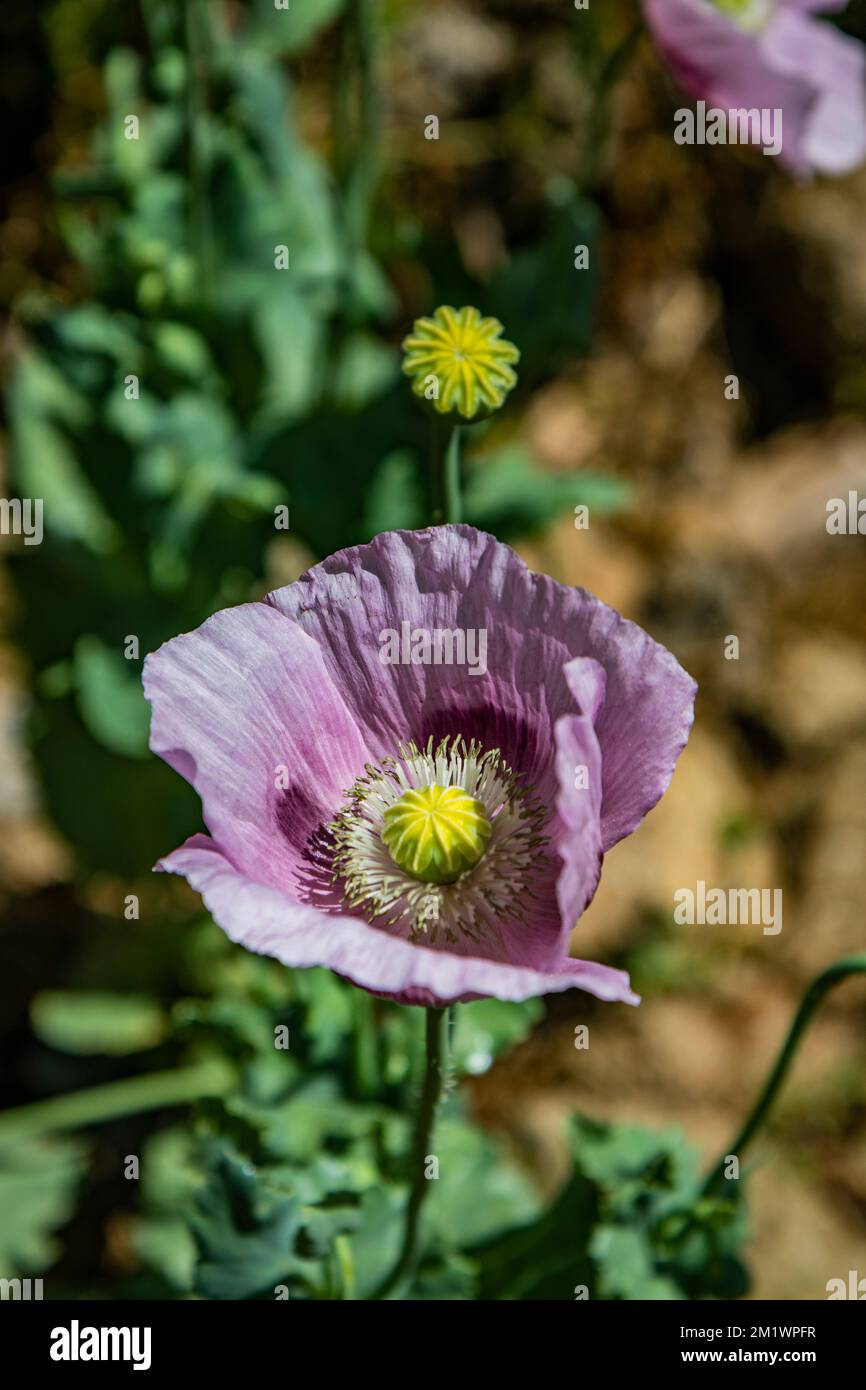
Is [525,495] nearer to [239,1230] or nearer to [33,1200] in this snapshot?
[239,1230]

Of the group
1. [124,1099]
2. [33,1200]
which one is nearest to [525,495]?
[124,1099]

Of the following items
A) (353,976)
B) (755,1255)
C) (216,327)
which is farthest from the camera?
(755,1255)

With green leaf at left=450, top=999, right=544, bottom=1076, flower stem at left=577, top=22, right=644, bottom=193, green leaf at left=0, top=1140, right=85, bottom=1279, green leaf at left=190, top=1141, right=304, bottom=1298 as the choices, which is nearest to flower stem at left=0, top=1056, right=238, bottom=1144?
green leaf at left=0, top=1140, right=85, bottom=1279

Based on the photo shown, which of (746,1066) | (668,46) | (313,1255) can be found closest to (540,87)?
(668,46)

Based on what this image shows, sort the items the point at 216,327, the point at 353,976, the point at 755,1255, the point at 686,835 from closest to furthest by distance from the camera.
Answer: the point at 353,976 → the point at 216,327 → the point at 755,1255 → the point at 686,835

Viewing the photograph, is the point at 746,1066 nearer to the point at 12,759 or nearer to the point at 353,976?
the point at 12,759

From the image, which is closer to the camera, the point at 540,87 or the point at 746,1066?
the point at 746,1066
